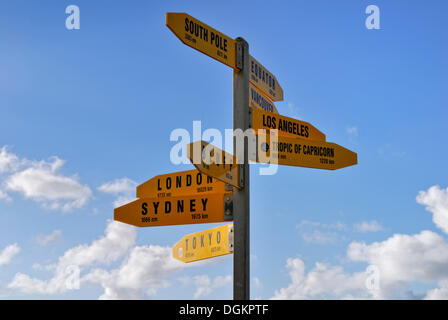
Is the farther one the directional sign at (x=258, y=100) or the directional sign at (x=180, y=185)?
the directional sign at (x=258, y=100)

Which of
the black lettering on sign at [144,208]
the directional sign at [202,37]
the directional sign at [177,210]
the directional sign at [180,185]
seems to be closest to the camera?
the directional sign at [202,37]

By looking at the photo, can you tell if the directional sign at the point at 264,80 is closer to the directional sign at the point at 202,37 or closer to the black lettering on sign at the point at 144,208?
the directional sign at the point at 202,37

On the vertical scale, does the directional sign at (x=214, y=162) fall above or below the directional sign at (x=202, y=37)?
below

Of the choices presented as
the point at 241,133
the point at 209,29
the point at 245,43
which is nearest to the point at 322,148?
the point at 241,133

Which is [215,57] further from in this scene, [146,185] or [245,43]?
[146,185]

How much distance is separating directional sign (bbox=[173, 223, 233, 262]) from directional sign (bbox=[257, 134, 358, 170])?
920 mm

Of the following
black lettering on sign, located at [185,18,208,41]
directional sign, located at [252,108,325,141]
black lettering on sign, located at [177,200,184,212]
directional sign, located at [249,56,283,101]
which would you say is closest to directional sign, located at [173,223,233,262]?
black lettering on sign, located at [177,200,184,212]

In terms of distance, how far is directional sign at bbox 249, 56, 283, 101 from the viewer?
6.33 m

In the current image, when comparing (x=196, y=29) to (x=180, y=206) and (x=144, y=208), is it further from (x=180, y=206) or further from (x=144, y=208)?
(x=144, y=208)

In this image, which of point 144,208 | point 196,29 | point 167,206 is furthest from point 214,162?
point 196,29

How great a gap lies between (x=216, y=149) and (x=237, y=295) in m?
1.63

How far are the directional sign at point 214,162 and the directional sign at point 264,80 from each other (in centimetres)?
129

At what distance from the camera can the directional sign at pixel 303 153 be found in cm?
579

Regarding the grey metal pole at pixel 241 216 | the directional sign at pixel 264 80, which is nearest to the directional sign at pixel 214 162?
the grey metal pole at pixel 241 216
